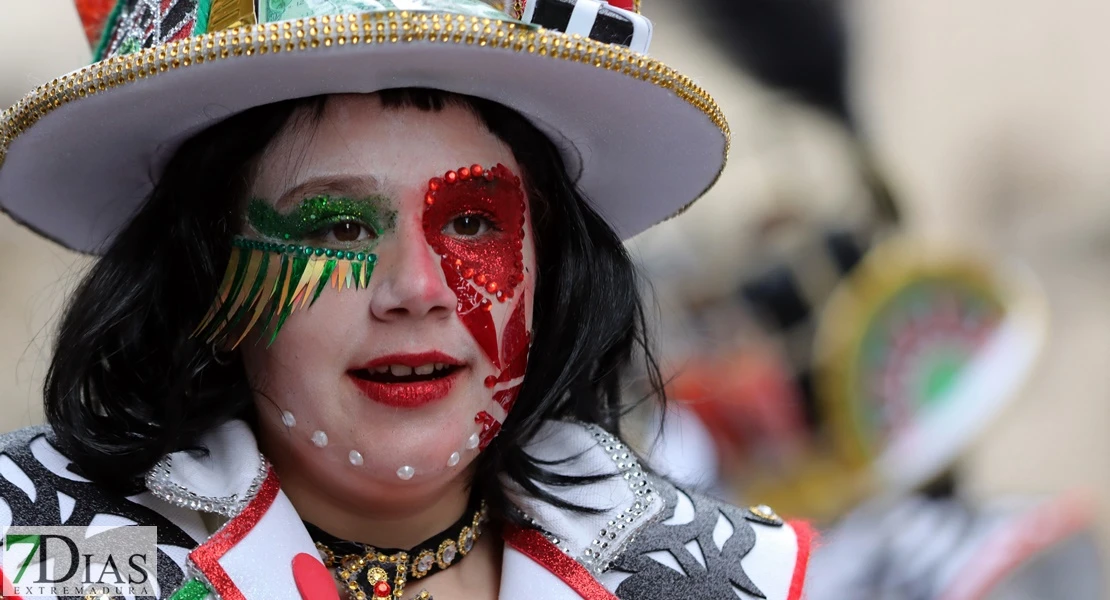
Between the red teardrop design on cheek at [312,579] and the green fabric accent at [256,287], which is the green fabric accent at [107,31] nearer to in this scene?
the green fabric accent at [256,287]

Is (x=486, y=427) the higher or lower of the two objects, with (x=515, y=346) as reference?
lower

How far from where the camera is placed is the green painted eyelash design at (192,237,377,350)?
165cm

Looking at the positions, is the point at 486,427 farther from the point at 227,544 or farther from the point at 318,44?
the point at 318,44

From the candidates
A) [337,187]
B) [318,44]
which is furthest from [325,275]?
[318,44]

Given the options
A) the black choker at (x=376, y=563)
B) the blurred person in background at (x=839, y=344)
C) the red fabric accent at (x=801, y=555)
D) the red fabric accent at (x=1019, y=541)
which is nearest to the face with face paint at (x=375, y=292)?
the black choker at (x=376, y=563)

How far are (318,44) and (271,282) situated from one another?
0.38 m

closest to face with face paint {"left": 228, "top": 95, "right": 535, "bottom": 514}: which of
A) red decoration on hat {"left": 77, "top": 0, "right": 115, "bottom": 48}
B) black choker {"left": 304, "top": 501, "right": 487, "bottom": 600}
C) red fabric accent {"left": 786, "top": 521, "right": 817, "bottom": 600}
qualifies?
black choker {"left": 304, "top": 501, "right": 487, "bottom": 600}

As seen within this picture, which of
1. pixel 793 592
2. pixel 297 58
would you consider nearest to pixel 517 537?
Result: pixel 793 592

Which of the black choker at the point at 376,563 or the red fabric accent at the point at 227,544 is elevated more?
the red fabric accent at the point at 227,544

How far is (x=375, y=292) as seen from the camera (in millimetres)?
1636

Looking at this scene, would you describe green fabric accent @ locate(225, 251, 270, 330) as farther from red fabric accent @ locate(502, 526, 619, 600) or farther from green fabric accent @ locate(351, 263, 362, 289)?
red fabric accent @ locate(502, 526, 619, 600)

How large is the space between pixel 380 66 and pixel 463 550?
81cm

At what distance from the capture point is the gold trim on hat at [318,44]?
148 centimetres

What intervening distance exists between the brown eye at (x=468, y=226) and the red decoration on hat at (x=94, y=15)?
755 mm
